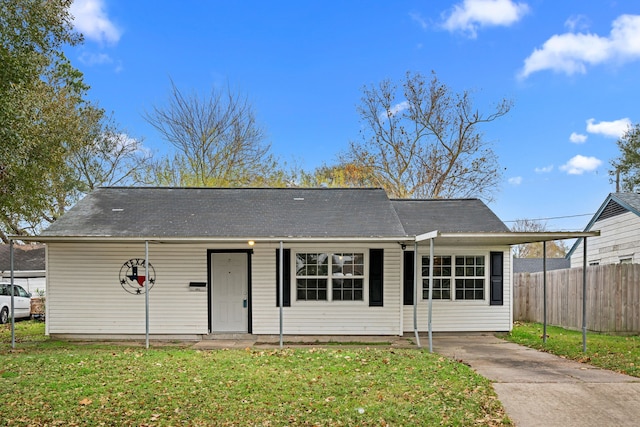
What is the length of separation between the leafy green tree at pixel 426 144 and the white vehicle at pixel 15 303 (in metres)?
16.3

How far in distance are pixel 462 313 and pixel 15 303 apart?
48.5ft

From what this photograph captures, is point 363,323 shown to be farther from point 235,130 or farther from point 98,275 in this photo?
point 235,130

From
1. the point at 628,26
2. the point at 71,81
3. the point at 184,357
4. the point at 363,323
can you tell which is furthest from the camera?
the point at 71,81

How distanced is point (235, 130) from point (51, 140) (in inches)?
514

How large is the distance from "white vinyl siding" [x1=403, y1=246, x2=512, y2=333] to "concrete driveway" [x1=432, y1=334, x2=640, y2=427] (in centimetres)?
221

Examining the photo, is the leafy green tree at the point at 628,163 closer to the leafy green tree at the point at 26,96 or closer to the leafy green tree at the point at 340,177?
the leafy green tree at the point at 340,177

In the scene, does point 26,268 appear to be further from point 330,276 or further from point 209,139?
point 330,276

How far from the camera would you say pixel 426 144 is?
25.1 metres

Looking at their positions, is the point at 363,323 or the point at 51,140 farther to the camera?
the point at 51,140

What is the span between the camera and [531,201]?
23984mm

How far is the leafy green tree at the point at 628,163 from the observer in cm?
2403

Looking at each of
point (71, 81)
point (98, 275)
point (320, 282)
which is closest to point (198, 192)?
point (98, 275)

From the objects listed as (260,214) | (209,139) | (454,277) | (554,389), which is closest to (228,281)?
(260,214)

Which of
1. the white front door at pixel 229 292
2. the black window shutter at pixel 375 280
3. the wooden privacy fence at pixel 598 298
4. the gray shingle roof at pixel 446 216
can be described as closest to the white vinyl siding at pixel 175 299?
the black window shutter at pixel 375 280
